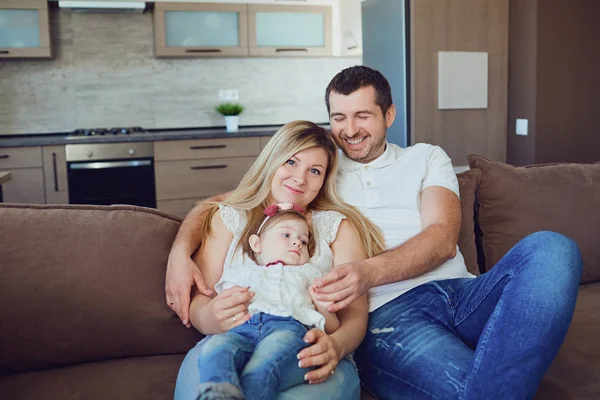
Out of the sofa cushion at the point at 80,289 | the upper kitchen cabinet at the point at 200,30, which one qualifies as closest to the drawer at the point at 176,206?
the upper kitchen cabinet at the point at 200,30

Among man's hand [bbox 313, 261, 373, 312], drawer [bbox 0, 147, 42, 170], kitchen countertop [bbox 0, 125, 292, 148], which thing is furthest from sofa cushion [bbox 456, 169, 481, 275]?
drawer [bbox 0, 147, 42, 170]

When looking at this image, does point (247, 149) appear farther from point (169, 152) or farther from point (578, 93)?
point (578, 93)

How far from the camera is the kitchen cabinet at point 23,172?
4.27 m

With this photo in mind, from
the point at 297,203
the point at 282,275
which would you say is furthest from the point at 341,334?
the point at 297,203

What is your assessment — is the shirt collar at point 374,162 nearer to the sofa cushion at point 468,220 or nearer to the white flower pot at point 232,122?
the sofa cushion at point 468,220

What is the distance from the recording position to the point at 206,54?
4879 mm

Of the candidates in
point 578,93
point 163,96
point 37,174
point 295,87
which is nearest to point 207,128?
point 163,96

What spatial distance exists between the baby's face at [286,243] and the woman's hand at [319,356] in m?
0.23

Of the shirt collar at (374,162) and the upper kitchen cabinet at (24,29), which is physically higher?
the upper kitchen cabinet at (24,29)

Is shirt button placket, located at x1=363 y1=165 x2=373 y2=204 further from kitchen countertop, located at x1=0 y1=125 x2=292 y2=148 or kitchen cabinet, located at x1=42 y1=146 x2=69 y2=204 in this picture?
kitchen cabinet, located at x1=42 y1=146 x2=69 y2=204

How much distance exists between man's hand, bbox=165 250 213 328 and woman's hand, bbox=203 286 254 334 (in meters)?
0.18

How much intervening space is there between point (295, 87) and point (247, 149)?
99 centimetres

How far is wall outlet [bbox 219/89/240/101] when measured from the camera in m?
5.27

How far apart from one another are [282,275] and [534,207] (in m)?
1.16
